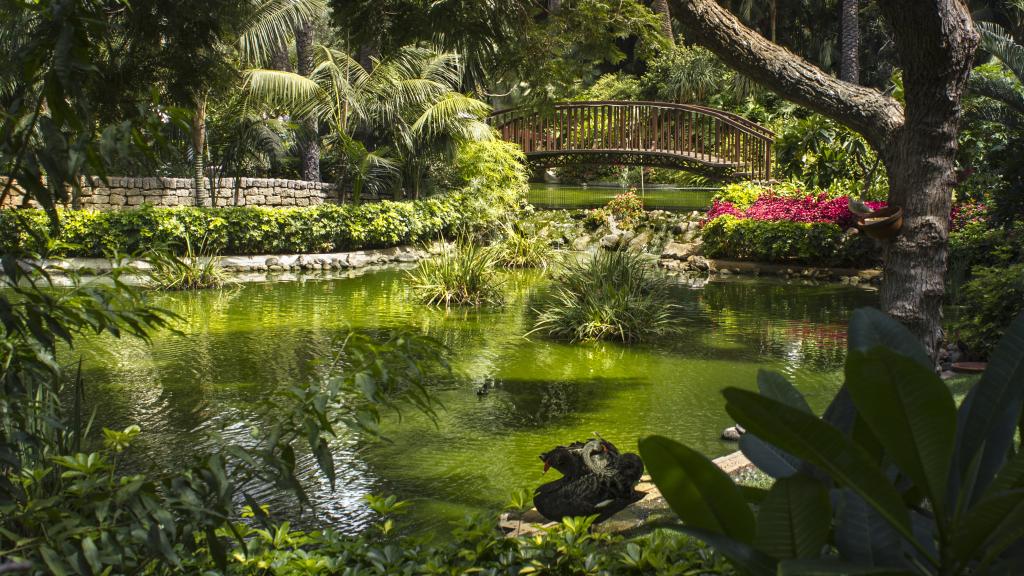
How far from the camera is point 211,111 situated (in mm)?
20141

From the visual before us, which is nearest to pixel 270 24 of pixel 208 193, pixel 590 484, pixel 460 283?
pixel 208 193

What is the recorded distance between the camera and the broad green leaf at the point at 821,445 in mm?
1056

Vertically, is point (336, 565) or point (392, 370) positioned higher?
point (392, 370)

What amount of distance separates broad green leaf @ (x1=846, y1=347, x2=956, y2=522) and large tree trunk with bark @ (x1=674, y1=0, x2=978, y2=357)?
13.1 feet

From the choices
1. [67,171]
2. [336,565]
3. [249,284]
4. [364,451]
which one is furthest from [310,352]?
[67,171]

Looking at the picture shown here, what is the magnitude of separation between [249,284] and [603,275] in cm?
566

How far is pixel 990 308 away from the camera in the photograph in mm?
6562

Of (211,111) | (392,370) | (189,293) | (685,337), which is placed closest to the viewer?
(392,370)

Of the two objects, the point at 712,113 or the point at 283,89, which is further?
the point at 712,113

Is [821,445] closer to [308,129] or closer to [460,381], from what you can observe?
[460,381]

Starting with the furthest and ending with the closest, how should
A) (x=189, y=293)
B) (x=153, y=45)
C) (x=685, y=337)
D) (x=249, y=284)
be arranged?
1. (x=249, y=284)
2. (x=189, y=293)
3. (x=685, y=337)
4. (x=153, y=45)

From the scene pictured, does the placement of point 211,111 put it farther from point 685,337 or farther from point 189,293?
point 685,337

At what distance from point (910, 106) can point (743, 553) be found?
433 centimetres

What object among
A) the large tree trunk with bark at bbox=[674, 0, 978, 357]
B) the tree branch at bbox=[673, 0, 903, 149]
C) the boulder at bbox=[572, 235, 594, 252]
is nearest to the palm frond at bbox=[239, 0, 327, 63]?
the boulder at bbox=[572, 235, 594, 252]
